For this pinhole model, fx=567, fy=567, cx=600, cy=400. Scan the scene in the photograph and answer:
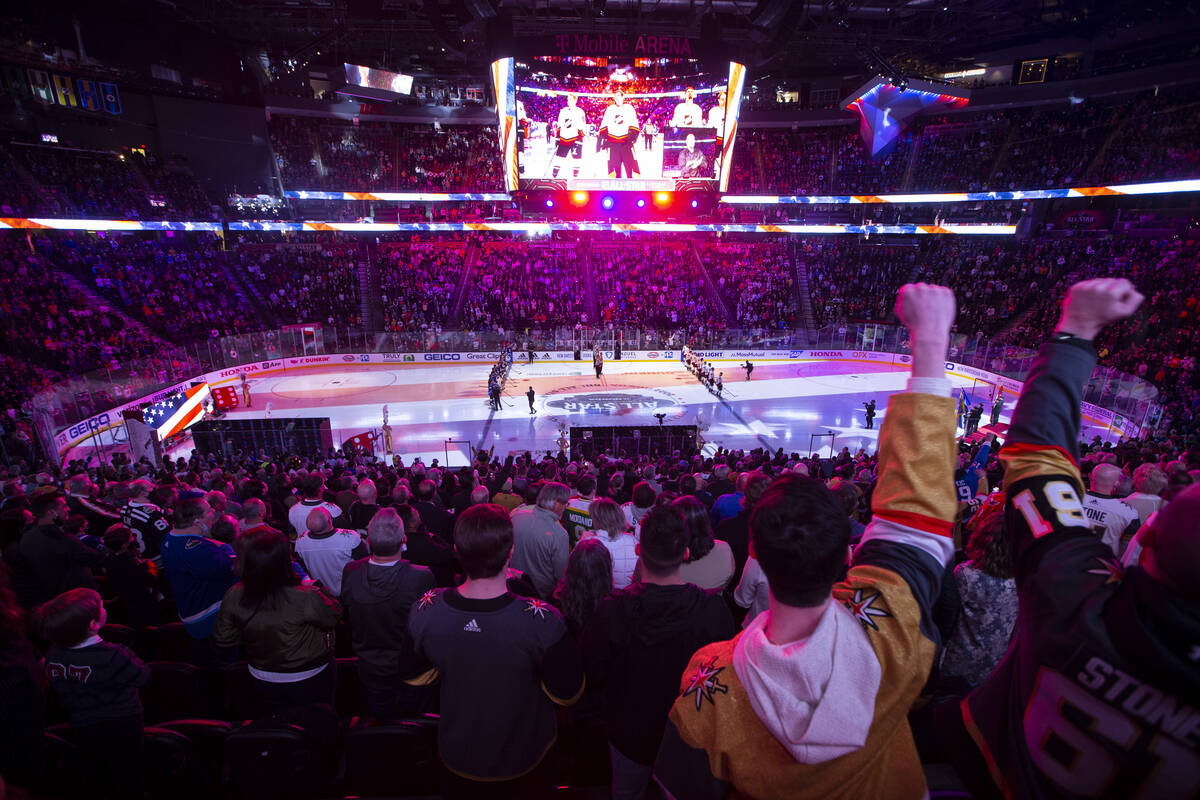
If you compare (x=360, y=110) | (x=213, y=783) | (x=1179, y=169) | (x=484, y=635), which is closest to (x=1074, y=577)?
(x=484, y=635)

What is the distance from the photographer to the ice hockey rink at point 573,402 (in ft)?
57.9

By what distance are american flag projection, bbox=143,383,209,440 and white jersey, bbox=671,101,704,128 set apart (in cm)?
2066

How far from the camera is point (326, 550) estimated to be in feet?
15.7

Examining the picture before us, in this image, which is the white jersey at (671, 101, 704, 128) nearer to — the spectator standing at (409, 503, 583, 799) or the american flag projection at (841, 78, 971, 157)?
the american flag projection at (841, 78, 971, 157)

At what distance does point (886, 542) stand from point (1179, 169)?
119 ft

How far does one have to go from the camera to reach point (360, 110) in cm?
3606

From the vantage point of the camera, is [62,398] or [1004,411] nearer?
[62,398]

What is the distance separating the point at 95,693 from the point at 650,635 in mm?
3063

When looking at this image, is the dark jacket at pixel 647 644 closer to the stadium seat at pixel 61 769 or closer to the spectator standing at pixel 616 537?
the spectator standing at pixel 616 537

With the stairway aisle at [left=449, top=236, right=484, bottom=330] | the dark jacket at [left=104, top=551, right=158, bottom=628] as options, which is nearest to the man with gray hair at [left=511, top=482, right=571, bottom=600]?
the dark jacket at [left=104, top=551, right=158, bottom=628]

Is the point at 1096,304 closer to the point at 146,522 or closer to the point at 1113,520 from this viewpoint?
the point at 1113,520

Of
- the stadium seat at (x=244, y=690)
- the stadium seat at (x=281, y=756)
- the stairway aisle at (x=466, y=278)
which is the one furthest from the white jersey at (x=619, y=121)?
the stadium seat at (x=281, y=756)

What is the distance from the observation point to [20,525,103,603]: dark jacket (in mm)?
4688

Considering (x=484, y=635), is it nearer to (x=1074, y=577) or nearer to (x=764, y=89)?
(x=1074, y=577)
